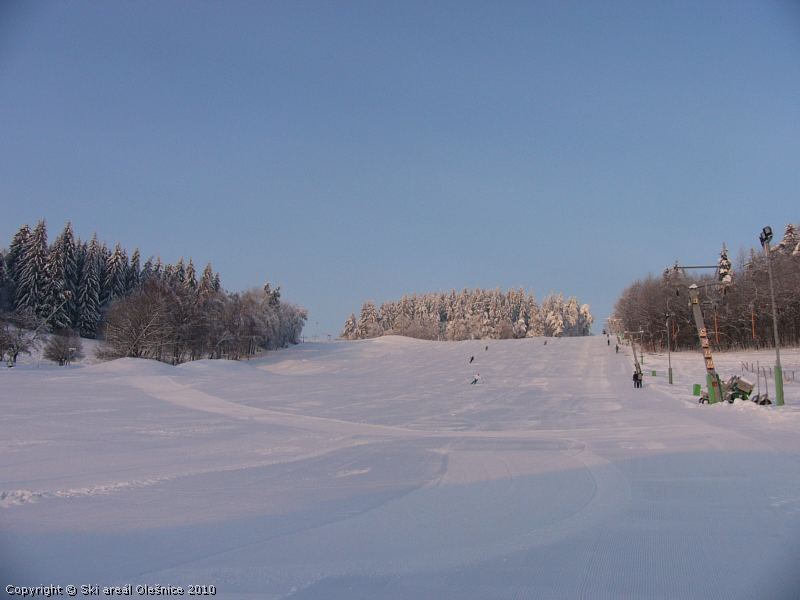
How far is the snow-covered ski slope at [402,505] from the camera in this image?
4902mm

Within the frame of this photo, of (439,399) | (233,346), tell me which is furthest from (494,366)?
(233,346)

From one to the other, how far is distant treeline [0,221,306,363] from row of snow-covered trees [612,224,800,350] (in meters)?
55.7

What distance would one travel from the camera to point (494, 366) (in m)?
62.3

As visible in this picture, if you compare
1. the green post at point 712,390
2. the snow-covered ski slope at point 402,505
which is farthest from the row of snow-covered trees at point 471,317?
the snow-covered ski slope at point 402,505

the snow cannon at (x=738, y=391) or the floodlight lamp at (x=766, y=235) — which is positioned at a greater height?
the floodlight lamp at (x=766, y=235)

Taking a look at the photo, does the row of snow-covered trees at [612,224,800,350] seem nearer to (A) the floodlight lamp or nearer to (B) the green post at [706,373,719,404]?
(B) the green post at [706,373,719,404]

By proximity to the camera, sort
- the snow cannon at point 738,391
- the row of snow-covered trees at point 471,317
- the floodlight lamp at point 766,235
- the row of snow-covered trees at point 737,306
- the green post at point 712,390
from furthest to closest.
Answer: the row of snow-covered trees at point 471,317, the row of snow-covered trees at point 737,306, the green post at point 712,390, the snow cannon at point 738,391, the floodlight lamp at point 766,235

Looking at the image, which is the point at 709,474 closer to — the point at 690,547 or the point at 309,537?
the point at 690,547

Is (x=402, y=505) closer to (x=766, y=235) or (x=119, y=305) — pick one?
(x=766, y=235)

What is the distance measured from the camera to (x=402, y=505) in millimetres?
7543

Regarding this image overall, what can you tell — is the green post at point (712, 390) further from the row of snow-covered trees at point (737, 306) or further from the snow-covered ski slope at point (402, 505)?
the row of snow-covered trees at point (737, 306)

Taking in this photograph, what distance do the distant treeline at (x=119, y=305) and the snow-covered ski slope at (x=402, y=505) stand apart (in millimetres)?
38451

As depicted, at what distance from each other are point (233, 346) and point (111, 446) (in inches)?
2658

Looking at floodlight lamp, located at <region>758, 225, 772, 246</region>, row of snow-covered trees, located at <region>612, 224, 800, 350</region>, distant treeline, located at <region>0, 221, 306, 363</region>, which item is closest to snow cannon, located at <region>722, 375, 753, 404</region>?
floodlight lamp, located at <region>758, 225, 772, 246</region>
